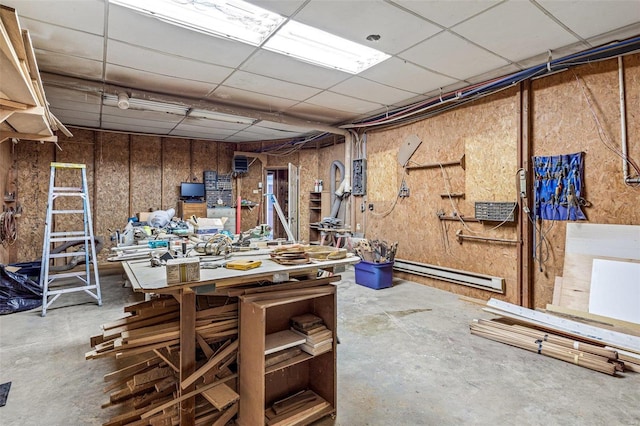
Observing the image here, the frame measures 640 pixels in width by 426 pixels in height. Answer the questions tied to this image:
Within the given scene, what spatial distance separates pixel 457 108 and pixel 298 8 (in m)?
2.84

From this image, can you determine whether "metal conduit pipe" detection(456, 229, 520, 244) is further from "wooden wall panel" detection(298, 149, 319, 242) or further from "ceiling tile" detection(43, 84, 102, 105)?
"ceiling tile" detection(43, 84, 102, 105)

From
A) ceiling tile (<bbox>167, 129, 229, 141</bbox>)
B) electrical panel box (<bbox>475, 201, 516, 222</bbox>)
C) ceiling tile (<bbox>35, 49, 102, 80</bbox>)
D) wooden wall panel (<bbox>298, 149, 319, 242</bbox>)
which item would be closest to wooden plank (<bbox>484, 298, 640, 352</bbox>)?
electrical panel box (<bbox>475, 201, 516, 222</bbox>)

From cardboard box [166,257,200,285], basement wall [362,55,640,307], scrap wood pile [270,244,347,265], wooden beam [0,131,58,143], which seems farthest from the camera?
wooden beam [0,131,58,143]

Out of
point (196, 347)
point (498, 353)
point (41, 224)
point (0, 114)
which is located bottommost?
point (498, 353)

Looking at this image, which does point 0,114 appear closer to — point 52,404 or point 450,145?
point 52,404

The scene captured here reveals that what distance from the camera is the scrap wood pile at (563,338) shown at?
7.91ft

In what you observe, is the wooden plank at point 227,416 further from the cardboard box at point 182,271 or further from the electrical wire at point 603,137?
the electrical wire at point 603,137

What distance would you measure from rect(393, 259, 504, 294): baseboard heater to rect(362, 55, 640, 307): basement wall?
79mm

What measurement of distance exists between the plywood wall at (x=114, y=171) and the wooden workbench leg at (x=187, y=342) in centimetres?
600

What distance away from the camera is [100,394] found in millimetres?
2111

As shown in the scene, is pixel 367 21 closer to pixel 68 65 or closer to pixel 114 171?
pixel 68 65

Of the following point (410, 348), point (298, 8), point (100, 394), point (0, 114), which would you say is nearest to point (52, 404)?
point (100, 394)

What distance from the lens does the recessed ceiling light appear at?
9.43ft

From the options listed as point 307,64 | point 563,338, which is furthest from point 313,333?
point 307,64
